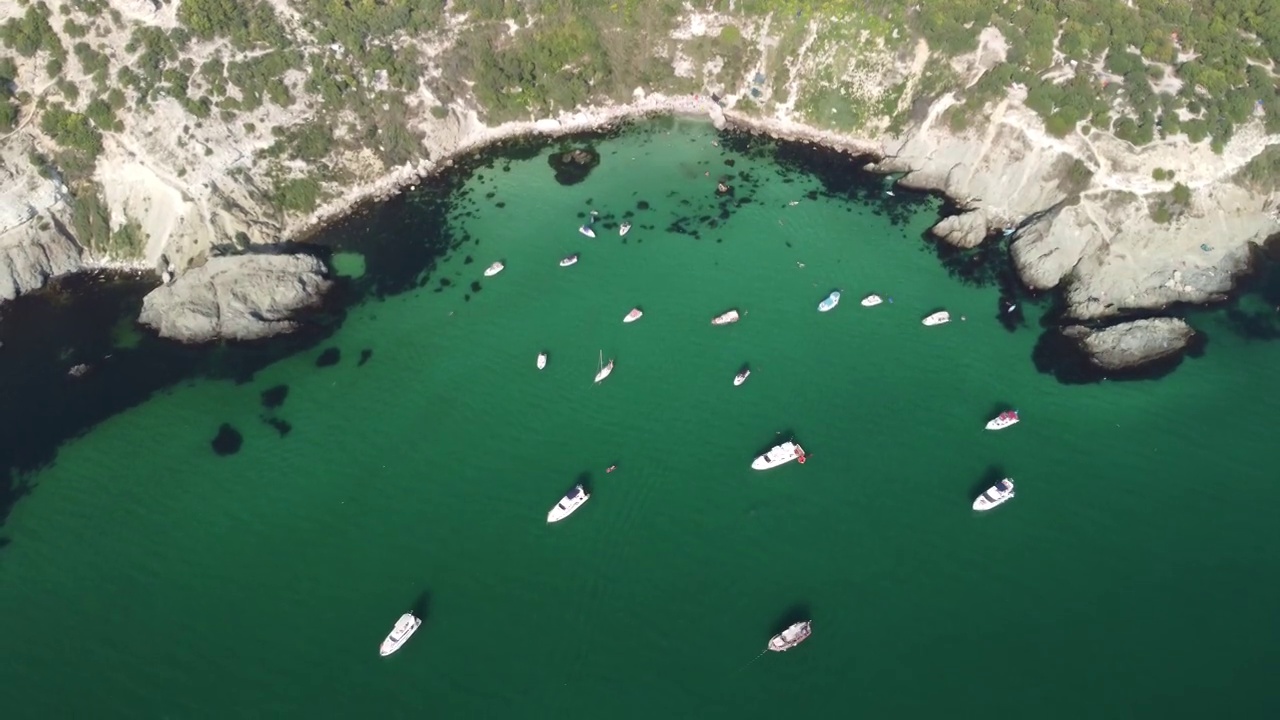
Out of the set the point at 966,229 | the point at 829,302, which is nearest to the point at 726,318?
the point at 829,302

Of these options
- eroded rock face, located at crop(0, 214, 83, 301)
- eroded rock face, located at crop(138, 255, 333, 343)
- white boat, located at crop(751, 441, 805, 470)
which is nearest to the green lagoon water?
white boat, located at crop(751, 441, 805, 470)

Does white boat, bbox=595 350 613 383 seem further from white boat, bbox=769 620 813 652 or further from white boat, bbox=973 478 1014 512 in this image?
white boat, bbox=973 478 1014 512

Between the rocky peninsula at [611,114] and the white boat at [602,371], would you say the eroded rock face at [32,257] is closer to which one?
the rocky peninsula at [611,114]

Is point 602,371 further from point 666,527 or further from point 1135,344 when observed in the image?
point 1135,344

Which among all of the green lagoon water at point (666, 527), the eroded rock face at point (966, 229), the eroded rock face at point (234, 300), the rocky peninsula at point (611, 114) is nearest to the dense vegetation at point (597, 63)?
the rocky peninsula at point (611, 114)

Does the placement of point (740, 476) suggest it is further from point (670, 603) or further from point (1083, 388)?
point (1083, 388)

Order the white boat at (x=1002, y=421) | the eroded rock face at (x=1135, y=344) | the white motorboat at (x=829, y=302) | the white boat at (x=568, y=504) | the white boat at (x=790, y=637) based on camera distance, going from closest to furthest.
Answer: the white boat at (x=790, y=637) < the white boat at (x=568, y=504) < the white boat at (x=1002, y=421) < the eroded rock face at (x=1135, y=344) < the white motorboat at (x=829, y=302)

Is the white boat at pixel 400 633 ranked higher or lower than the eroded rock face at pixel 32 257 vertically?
lower

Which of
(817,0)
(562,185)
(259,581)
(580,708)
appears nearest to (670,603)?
(580,708)
